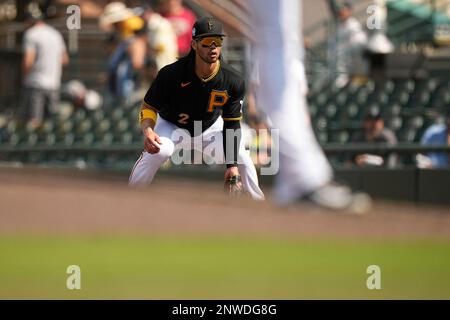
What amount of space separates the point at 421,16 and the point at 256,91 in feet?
40.0

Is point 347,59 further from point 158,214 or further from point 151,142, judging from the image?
point 151,142

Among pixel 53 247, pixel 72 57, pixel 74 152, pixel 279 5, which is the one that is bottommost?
pixel 53 247

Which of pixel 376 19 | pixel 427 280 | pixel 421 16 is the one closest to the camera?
pixel 376 19

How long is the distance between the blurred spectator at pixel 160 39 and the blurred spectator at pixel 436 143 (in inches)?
179

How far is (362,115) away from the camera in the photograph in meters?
9.36

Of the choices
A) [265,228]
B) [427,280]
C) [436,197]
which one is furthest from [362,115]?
[427,280]

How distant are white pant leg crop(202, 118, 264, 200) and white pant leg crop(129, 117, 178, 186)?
0.08 m

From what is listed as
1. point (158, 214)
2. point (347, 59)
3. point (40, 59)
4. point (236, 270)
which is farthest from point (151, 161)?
point (347, 59)

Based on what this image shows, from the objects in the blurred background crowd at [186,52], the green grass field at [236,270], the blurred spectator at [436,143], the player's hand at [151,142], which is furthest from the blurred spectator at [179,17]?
the blurred spectator at [436,143]

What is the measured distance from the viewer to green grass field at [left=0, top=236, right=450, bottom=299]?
3.45 m

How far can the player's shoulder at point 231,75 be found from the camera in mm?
1879

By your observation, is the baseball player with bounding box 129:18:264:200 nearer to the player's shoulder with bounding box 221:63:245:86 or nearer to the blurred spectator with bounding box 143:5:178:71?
the player's shoulder with bounding box 221:63:245:86

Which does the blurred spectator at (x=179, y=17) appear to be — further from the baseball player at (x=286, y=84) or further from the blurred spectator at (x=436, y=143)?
the blurred spectator at (x=436, y=143)
